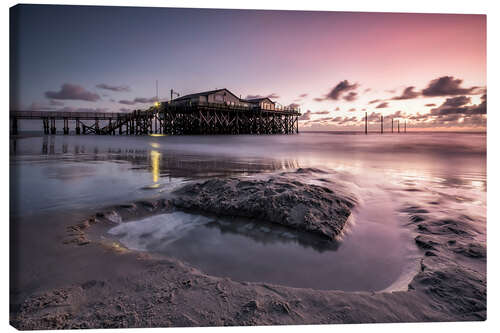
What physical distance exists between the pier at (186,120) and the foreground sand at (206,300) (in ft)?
73.7

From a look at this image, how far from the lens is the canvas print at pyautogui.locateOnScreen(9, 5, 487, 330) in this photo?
4.39ft

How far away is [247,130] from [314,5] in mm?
27932

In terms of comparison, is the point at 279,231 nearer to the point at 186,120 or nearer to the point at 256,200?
the point at 256,200

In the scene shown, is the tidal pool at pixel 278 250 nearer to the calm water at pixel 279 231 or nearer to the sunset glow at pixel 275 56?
the calm water at pixel 279 231

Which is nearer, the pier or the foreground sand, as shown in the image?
the foreground sand

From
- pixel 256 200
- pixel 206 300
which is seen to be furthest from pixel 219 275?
pixel 256 200

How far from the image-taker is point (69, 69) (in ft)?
12.9

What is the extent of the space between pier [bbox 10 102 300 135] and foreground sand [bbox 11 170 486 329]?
22.5 meters

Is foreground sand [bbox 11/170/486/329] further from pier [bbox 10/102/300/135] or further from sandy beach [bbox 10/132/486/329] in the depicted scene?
pier [bbox 10/102/300/135]

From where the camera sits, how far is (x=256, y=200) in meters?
2.47

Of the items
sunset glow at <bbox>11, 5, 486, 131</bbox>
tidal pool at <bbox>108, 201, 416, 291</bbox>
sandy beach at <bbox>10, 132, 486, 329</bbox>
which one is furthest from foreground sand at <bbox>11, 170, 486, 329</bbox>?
sunset glow at <bbox>11, 5, 486, 131</bbox>

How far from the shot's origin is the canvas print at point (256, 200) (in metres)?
1.34

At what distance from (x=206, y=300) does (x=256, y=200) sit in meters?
1.27
